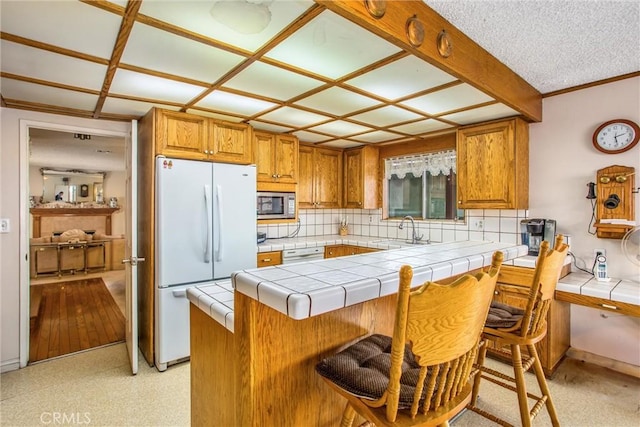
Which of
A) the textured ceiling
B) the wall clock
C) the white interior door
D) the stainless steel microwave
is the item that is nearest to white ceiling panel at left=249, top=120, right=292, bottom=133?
the stainless steel microwave

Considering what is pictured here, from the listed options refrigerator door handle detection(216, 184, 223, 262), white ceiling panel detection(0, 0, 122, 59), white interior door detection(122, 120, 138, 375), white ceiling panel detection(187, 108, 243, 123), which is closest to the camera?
white ceiling panel detection(0, 0, 122, 59)

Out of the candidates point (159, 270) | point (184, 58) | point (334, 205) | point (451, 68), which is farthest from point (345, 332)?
point (334, 205)

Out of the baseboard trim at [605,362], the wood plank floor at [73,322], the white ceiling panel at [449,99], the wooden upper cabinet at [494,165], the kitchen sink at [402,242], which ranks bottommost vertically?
the wood plank floor at [73,322]

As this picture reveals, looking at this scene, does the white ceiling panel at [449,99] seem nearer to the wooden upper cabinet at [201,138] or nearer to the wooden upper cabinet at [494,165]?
the wooden upper cabinet at [494,165]

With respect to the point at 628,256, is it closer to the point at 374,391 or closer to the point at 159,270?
the point at 374,391

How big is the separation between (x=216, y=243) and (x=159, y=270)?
50 centimetres

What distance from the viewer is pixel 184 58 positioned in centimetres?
180

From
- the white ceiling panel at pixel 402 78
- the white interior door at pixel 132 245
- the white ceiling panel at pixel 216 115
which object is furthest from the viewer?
the white ceiling panel at pixel 216 115

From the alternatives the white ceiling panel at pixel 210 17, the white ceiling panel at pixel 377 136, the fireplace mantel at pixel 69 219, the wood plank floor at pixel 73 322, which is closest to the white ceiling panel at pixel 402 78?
the white ceiling panel at pixel 210 17

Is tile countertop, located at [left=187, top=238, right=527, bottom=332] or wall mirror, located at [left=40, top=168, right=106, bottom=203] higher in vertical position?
wall mirror, located at [left=40, top=168, right=106, bottom=203]

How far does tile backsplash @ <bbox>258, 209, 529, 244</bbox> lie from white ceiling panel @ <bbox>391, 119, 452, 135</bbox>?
99 centimetres

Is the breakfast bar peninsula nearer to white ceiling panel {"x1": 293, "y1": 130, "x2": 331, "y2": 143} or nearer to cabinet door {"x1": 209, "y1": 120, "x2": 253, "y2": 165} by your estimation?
cabinet door {"x1": 209, "y1": 120, "x2": 253, "y2": 165}

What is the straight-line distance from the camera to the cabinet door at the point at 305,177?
13.6ft

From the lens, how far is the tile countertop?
957 mm
